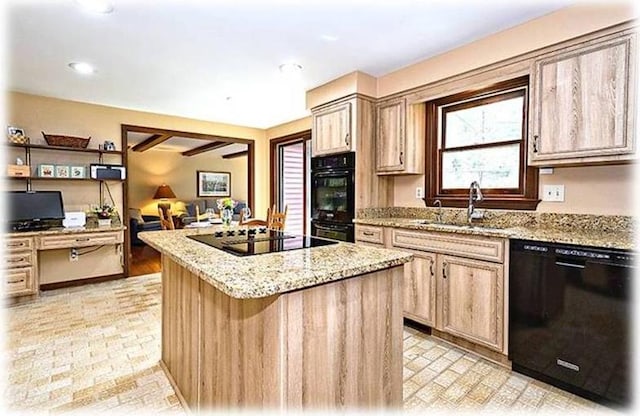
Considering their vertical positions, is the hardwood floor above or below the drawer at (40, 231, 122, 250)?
below

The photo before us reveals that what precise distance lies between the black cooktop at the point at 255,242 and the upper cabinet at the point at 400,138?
163cm

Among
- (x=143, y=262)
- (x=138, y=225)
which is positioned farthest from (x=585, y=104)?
(x=138, y=225)

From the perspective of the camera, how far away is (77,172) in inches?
163

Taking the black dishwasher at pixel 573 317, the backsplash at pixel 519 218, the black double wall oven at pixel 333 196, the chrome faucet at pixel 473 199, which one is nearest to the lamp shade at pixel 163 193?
the black double wall oven at pixel 333 196

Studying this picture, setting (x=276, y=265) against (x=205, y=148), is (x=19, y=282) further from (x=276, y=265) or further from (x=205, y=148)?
(x=205, y=148)

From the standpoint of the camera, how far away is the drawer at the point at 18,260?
348 cm

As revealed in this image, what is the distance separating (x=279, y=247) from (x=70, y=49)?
2.63m

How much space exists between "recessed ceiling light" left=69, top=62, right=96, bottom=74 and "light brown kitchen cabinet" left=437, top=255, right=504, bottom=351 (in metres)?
3.62

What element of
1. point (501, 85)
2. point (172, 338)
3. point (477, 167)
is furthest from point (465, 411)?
point (501, 85)

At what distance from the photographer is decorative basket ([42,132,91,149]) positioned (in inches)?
156

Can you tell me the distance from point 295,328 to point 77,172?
4291 millimetres

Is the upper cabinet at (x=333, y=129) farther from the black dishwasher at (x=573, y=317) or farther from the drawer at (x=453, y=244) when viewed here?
the black dishwasher at (x=573, y=317)

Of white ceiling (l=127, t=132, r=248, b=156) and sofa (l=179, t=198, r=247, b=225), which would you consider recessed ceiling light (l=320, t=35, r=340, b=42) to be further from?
sofa (l=179, t=198, r=247, b=225)

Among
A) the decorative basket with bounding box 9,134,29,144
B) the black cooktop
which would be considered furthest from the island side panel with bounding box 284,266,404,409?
the decorative basket with bounding box 9,134,29,144
